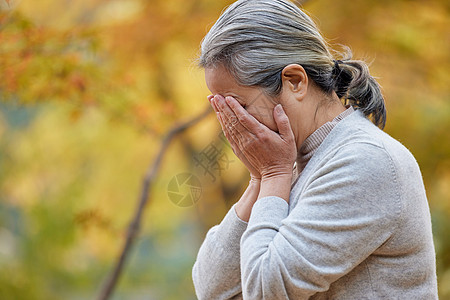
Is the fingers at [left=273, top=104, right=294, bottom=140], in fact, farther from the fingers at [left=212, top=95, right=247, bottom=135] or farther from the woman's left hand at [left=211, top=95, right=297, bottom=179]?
the fingers at [left=212, top=95, right=247, bottom=135]

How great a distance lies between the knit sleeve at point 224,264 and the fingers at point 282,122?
0.97 feet

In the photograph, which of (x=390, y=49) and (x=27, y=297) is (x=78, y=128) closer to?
(x=27, y=297)

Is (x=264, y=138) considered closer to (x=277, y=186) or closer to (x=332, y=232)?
(x=277, y=186)

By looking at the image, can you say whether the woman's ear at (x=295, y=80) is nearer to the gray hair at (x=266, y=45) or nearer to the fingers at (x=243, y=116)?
the gray hair at (x=266, y=45)

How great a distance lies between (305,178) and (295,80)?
28 cm

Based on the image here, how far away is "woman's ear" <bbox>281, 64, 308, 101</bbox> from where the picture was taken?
1559mm

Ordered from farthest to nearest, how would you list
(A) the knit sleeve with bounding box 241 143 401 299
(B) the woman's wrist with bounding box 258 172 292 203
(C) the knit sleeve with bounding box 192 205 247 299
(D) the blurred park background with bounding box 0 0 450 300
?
(D) the blurred park background with bounding box 0 0 450 300
(C) the knit sleeve with bounding box 192 205 247 299
(B) the woman's wrist with bounding box 258 172 292 203
(A) the knit sleeve with bounding box 241 143 401 299

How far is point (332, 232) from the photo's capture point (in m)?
1.34

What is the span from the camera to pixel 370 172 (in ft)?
4.46

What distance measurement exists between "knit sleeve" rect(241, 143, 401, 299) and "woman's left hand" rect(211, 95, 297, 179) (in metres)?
0.21

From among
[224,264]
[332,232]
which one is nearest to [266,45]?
[332,232]

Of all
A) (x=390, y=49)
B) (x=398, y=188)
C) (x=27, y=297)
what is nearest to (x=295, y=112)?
(x=398, y=188)

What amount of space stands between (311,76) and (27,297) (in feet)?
21.4

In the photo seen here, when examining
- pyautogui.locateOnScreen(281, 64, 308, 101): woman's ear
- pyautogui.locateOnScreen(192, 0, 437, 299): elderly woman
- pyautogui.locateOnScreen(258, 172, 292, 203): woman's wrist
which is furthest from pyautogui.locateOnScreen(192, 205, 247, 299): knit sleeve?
pyautogui.locateOnScreen(281, 64, 308, 101): woman's ear
